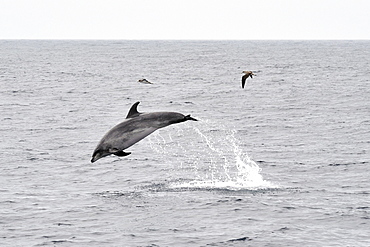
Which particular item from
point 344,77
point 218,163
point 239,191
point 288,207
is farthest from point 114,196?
point 344,77

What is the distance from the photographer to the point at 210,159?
1524 inches

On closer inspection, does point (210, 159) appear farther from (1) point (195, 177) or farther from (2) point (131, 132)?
(2) point (131, 132)

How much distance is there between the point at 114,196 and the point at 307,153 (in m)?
13.6

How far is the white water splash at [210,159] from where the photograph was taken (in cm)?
3241

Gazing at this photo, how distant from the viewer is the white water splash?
32.4m

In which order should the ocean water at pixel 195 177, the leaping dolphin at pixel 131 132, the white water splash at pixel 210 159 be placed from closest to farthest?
the leaping dolphin at pixel 131 132 → the ocean water at pixel 195 177 → the white water splash at pixel 210 159

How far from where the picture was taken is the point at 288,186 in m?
31.1

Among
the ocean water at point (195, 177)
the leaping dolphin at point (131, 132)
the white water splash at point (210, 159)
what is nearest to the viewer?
the leaping dolphin at point (131, 132)

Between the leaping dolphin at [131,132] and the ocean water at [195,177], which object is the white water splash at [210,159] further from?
the leaping dolphin at [131,132]

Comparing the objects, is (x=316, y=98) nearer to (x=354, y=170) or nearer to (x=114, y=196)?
(x=354, y=170)

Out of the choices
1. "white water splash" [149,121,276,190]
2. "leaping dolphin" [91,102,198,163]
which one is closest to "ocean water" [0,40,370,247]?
"white water splash" [149,121,276,190]

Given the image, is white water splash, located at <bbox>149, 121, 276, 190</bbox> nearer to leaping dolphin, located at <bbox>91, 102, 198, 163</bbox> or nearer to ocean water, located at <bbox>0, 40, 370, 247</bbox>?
ocean water, located at <bbox>0, 40, 370, 247</bbox>

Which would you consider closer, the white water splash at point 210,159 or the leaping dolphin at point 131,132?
the leaping dolphin at point 131,132

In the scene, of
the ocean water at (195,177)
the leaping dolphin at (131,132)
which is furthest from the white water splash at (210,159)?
the leaping dolphin at (131,132)
